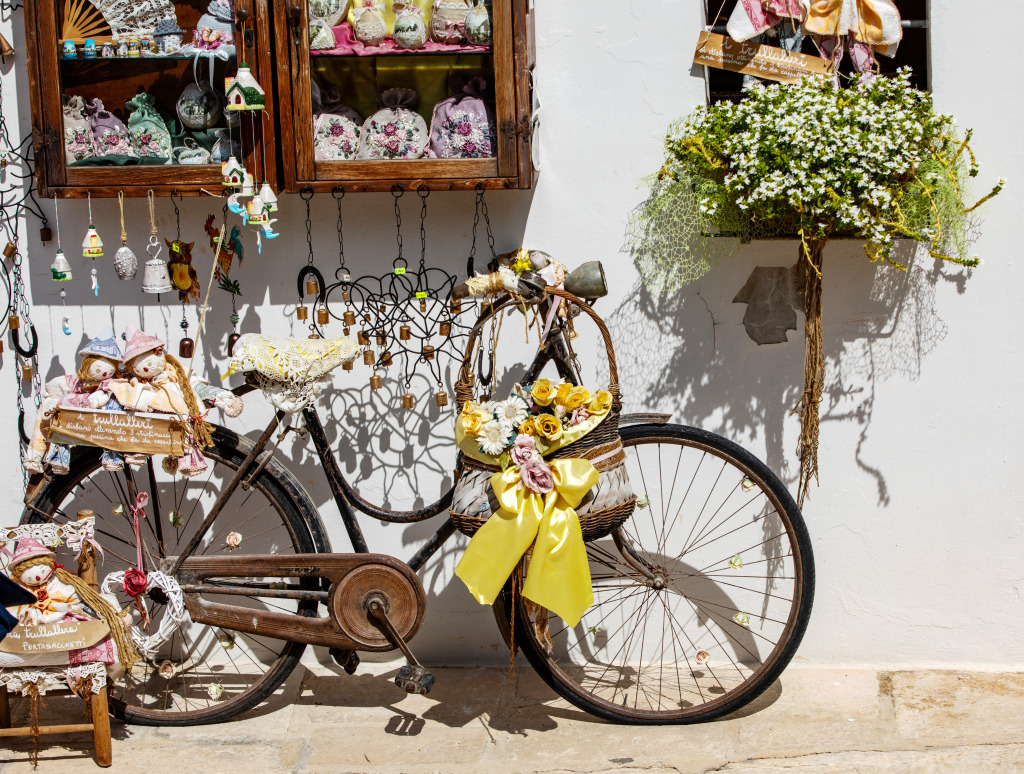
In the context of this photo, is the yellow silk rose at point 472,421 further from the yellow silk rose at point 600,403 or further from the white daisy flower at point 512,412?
the yellow silk rose at point 600,403

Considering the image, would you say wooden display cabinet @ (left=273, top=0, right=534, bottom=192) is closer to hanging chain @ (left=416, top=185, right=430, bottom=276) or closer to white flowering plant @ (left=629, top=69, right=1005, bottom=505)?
hanging chain @ (left=416, top=185, right=430, bottom=276)

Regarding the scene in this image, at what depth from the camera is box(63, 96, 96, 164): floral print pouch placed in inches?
133

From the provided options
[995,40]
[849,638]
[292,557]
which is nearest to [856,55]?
[995,40]

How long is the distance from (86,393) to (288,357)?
0.64m

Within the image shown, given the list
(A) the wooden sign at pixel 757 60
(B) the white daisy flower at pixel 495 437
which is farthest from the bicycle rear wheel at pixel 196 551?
(A) the wooden sign at pixel 757 60

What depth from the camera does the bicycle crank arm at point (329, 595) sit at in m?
3.38

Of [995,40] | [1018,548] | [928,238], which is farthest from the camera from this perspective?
[1018,548]

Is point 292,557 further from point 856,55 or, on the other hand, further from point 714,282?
point 856,55

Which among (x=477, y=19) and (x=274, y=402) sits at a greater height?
(x=477, y=19)

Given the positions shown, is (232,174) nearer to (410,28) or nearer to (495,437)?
(410,28)

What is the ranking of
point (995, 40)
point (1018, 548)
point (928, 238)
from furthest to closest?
1. point (1018, 548)
2. point (995, 40)
3. point (928, 238)

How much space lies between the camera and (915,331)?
3.58 meters

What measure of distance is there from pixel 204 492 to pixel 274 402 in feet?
2.50

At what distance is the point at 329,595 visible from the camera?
3.40 m
